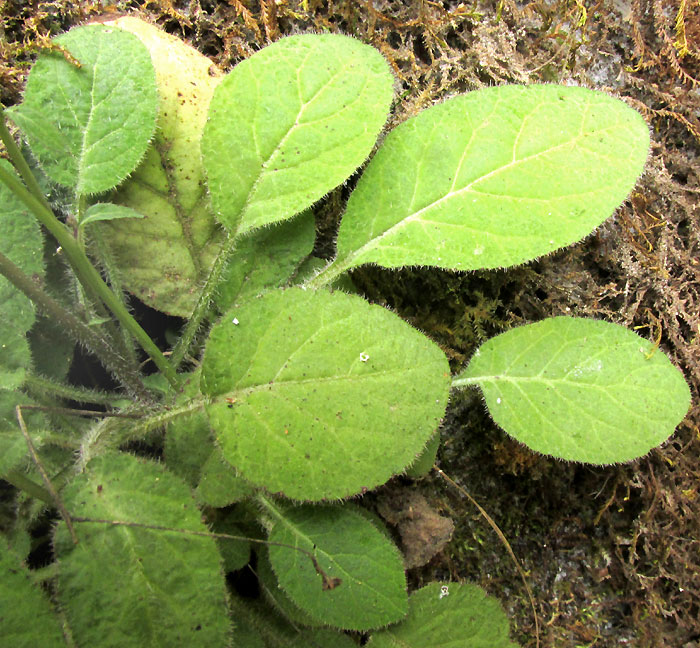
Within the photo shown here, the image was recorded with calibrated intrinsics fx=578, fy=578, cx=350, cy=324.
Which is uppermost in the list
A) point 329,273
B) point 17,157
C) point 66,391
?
point 17,157

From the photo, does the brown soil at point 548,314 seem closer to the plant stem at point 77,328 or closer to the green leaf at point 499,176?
the green leaf at point 499,176

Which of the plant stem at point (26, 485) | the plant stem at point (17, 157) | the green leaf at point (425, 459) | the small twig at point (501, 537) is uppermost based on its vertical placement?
the plant stem at point (17, 157)

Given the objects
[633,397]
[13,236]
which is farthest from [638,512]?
[13,236]

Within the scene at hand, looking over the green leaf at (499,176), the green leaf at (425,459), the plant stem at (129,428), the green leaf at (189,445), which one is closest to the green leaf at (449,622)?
the green leaf at (425,459)

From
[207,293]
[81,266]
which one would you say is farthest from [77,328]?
[207,293]

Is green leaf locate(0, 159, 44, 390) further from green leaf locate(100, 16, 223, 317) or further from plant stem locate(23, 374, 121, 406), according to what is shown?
green leaf locate(100, 16, 223, 317)

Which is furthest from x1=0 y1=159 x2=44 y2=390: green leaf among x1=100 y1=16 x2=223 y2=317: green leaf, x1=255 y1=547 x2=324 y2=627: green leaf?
x1=255 y1=547 x2=324 y2=627: green leaf

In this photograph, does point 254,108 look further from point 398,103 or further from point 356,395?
point 356,395

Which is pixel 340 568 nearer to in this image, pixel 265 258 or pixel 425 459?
pixel 425 459
